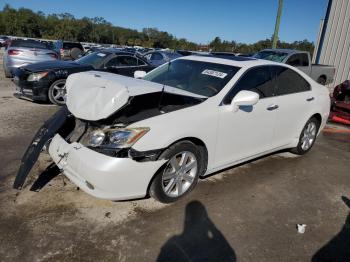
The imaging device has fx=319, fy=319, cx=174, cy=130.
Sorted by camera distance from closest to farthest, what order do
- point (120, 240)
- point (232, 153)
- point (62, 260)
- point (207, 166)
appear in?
1. point (62, 260)
2. point (120, 240)
3. point (207, 166)
4. point (232, 153)

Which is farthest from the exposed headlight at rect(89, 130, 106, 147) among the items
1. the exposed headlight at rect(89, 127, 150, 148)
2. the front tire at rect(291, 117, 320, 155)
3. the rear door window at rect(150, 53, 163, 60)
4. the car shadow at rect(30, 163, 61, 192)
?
the rear door window at rect(150, 53, 163, 60)

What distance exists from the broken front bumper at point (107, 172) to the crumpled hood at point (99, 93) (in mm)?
376

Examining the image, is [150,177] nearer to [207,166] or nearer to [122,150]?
[122,150]

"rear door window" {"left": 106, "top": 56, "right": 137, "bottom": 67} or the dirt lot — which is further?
A: "rear door window" {"left": 106, "top": 56, "right": 137, "bottom": 67}

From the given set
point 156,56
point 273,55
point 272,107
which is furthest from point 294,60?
point 272,107

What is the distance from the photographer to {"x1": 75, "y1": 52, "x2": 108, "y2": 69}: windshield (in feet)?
27.9

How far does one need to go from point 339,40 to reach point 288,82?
1137cm

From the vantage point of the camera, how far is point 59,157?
11.0 ft

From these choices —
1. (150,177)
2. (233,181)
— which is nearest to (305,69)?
(233,181)

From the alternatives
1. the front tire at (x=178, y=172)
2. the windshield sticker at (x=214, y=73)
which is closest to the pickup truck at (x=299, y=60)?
the windshield sticker at (x=214, y=73)

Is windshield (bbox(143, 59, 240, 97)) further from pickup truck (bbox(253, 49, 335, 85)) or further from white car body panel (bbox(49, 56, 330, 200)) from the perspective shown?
pickup truck (bbox(253, 49, 335, 85))

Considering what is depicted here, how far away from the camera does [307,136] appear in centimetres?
541

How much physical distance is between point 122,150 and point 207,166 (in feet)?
3.91

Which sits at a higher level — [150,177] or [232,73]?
[232,73]
